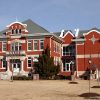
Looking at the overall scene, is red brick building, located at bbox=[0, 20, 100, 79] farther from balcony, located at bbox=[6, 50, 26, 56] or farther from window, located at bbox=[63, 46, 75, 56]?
window, located at bbox=[63, 46, 75, 56]

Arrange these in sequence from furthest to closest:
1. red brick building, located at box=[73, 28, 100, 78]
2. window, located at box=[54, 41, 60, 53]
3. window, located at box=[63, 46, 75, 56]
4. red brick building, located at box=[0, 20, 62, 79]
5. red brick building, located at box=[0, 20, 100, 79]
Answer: window, located at box=[63, 46, 75, 56] → window, located at box=[54, 41, 60, 53] → red brick building, located at box=[73, 28, 100, 78] → red brick building, located at box=[0, 20, 100, 79] → red brick building, located at box=[0, 20, 62, 79]

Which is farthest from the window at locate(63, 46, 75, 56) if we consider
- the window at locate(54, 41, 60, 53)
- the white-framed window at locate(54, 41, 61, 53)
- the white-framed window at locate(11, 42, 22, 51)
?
the white-framed window at locate(11, 42, 22, 51)

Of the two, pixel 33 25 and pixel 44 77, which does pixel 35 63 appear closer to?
pixel 44 77

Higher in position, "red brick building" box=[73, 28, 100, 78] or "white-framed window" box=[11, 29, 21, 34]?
"white-framed window" box=[11, 29, 21, 34]

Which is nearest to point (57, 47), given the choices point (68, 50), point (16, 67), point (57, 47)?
point (57, 47)

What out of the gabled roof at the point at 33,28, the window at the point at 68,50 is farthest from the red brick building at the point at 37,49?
the window at the point at 68,50

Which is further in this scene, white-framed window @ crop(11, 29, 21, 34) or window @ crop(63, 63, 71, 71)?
window @ crop(63, 63, 71, 71)

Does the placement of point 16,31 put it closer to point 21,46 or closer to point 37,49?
point 21,46

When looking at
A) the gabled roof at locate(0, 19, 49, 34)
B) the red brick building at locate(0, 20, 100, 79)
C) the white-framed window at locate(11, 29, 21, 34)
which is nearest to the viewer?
the red brick building at locate(0, 20, 100, 79)

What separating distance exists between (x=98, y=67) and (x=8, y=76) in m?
17.9

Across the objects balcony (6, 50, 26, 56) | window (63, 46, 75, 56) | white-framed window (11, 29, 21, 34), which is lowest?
balcony (6, 50, 26, 56)

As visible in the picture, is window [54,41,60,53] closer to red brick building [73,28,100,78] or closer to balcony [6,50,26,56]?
red brick building [73,28,100,78]

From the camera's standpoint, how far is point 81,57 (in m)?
68.4

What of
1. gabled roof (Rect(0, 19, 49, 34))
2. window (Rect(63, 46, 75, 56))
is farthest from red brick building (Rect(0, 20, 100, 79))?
window (Rect(63, 46, 75, 56))
